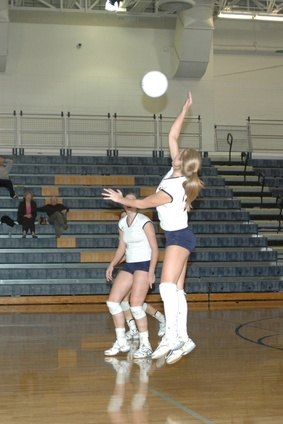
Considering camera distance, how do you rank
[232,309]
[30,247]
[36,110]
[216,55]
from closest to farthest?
[232,309]
[30,247]
[36,110]
[216,55]

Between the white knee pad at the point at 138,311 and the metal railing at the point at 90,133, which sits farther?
the metal railing at the point at 90,133

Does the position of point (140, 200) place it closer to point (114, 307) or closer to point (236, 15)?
point (114, 307)

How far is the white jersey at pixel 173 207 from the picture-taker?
6555mm

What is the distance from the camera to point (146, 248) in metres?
8.09

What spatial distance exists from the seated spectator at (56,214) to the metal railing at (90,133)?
4.54 meters

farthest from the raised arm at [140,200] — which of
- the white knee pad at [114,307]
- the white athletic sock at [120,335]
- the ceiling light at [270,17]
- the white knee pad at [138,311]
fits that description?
the ceiling light at [270,17]

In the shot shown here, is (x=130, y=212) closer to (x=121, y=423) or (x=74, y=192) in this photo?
(x=121, y=423)

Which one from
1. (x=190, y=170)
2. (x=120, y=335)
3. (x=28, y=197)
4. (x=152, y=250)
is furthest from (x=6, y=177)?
(x=190, y=170)

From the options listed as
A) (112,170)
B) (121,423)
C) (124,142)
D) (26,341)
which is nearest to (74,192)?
(112,170)

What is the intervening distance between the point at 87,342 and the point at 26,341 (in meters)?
0.81

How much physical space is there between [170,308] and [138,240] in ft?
5.11

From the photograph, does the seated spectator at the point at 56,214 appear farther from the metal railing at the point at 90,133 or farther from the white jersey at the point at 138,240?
the white jersey at the point at 138,240

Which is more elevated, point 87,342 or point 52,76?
point 52,76

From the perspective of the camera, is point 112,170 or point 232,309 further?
point 112,170
